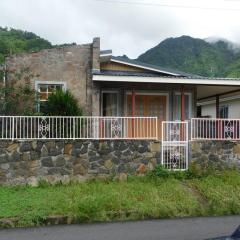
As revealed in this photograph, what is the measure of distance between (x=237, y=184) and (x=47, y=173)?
5.86 metres

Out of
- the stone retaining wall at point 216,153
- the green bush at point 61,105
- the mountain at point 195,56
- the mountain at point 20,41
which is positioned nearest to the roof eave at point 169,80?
the green bush at point 61,105

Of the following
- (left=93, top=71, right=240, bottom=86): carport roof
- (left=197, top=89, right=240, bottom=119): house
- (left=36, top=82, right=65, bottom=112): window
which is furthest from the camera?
(left=197, top=89, right=240, bottom=119): house

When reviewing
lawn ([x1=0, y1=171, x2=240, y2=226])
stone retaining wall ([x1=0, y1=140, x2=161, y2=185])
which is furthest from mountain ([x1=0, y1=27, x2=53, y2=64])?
lawn ([x1=0, y1=171, x2=240, y2=226])

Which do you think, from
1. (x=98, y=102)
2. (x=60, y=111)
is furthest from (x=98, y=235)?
(x=98, y=102)

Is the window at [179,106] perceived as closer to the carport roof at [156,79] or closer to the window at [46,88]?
the carport roof at [156,79]

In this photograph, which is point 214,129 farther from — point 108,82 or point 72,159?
point 72,159

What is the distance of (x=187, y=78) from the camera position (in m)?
17.2

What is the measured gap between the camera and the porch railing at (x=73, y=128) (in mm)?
14211

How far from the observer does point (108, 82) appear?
1841cm

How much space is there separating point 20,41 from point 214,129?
58.6 ft

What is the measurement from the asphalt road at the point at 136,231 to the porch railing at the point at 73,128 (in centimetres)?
452

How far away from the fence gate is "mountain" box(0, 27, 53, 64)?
36.5 ft

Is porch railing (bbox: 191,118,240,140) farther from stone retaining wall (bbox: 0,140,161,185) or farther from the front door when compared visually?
the front door

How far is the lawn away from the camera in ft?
36.2
